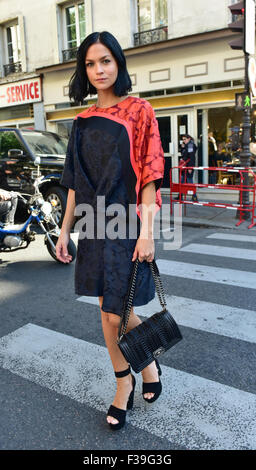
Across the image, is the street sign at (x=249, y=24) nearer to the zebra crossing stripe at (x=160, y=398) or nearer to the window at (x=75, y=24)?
the zebra crossing stripe at (x=160, y=398)

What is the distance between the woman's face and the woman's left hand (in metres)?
0.78

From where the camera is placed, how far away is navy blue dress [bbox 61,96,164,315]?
207 centimetres

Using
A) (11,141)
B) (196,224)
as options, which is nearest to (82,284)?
(196,224)

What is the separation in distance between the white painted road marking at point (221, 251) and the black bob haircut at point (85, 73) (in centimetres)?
406

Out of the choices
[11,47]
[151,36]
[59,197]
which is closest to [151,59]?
[151,36]

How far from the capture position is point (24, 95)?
16.7 m

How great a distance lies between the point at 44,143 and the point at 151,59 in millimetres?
5555

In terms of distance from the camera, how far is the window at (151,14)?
41.7 feet

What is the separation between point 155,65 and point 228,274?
374 inches

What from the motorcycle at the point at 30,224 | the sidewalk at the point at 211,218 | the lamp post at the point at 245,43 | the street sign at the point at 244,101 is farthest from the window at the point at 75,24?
the motorcycle at the point at 30,224

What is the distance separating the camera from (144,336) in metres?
2.19

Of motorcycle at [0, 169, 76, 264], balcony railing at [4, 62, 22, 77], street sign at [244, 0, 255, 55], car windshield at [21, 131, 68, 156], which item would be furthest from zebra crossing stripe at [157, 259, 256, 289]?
balcony railing at [4, 62, 22, 77]

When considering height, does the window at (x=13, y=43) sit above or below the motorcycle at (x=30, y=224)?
above

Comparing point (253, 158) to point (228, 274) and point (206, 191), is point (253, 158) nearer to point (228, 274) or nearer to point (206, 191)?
point (206, 191)
